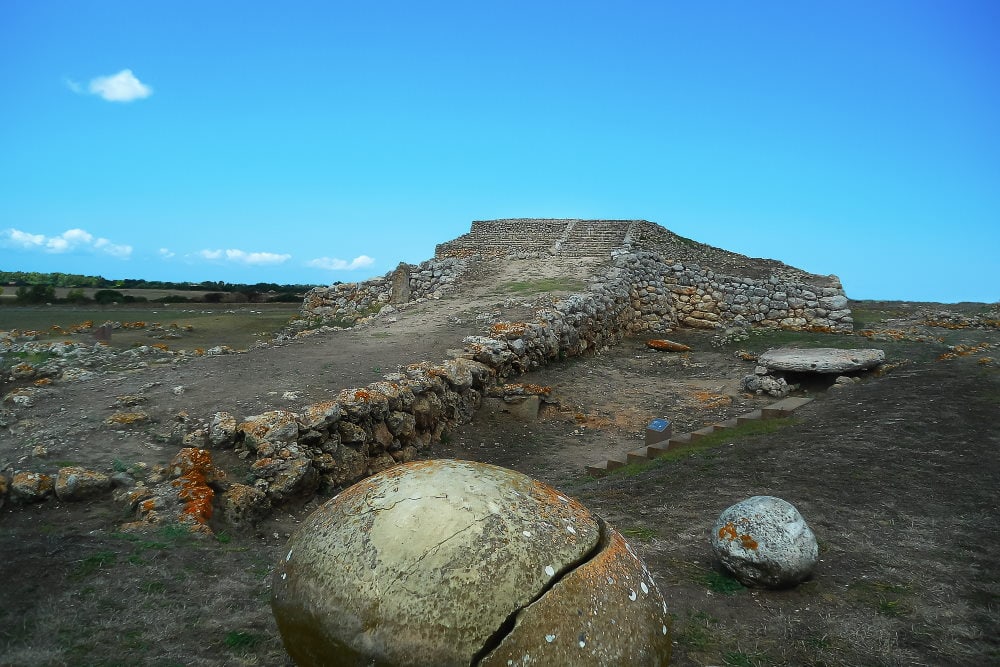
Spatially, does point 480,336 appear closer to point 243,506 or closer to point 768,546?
point 243,506

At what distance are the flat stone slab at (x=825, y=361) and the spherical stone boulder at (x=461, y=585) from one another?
1199cm

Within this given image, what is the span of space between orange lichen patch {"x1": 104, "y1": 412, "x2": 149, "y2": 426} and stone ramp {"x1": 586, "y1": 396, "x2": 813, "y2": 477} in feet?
21.7

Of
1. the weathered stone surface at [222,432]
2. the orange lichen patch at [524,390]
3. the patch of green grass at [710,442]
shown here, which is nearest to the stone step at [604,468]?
the patch of green grass at [710,442]

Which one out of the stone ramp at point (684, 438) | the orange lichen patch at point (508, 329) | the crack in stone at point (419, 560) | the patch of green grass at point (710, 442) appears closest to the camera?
the crack in stone at point (419, 560)

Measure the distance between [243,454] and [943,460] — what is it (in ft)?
29.0

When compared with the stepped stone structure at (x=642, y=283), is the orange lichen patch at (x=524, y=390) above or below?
below

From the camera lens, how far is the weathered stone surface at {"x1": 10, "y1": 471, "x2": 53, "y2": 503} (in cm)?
659

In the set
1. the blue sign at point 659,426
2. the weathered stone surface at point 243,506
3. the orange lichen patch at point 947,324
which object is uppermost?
the orange lichen patch at point 947,324

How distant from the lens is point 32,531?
5.91m

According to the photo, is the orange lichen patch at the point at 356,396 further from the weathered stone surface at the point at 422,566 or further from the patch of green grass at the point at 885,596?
the patch of green grass at the point at 885,596

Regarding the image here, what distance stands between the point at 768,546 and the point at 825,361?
406 inches

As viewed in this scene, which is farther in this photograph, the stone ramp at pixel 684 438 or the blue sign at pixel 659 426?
the blue sign at pixel 659 426

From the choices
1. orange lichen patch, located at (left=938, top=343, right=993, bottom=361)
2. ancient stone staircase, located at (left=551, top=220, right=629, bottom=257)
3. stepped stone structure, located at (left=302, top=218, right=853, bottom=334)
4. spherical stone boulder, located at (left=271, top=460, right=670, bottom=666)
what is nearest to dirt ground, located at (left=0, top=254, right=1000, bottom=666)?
orange lichen patch, located at (left=938, top=343, right=993, bottom=361)

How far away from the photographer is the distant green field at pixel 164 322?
1783 centimetres
